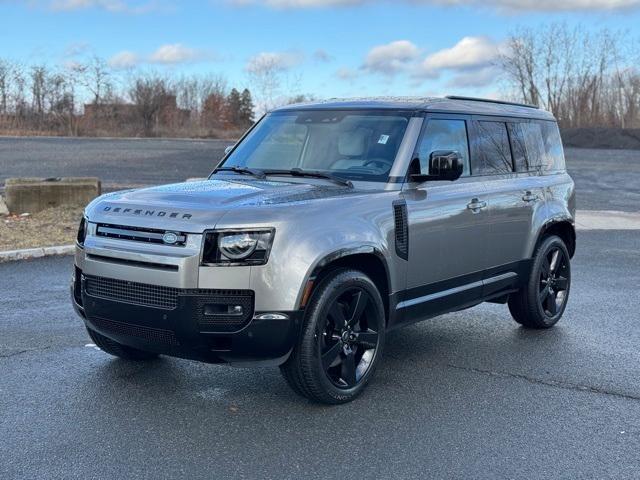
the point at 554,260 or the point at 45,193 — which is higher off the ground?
the point at 45,193

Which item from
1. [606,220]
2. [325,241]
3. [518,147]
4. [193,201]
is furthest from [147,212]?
[606,220]

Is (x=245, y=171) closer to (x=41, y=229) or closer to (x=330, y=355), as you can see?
(x=330, y=355)

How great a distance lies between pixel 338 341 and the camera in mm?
4828

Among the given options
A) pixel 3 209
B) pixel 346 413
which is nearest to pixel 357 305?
pixel 346 413

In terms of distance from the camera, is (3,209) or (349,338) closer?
(349,338)

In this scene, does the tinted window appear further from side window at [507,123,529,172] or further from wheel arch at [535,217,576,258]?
wheel arch at [535,217,576,258]

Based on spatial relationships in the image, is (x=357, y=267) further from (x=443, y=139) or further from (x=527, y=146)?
(x=527, y=146)

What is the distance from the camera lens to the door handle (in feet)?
19.0

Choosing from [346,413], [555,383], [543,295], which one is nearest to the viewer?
[346,413]

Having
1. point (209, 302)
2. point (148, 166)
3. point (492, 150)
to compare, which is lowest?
point (209, 302)

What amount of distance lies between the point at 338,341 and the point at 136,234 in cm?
144

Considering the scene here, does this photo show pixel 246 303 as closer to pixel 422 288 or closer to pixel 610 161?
pixel 422 288

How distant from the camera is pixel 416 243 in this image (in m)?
5.28

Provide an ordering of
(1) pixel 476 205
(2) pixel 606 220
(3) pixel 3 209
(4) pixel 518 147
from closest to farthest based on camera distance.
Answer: (1) pixel 476 205
(4) pixel 518 147
(3) pixel 3 209
(2) pixel 606 220
